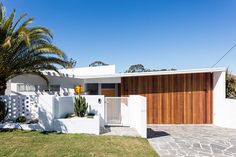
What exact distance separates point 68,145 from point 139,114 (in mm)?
3647

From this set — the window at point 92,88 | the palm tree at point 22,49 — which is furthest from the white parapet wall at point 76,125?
the window at point 92,88

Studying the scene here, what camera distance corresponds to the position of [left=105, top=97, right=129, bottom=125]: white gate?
10.9m

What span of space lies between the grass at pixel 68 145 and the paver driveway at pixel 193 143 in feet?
2.65

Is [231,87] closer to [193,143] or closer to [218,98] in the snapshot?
[218,98]

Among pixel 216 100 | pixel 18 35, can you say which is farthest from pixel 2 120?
pixel 216 100

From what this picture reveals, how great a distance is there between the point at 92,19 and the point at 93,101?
10.6 meters

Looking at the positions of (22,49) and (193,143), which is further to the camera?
(22,49)

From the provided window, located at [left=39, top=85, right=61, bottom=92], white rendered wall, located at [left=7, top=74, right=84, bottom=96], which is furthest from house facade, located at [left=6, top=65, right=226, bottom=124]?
window, located at [left=39, top=85, right=61, bottom=92]

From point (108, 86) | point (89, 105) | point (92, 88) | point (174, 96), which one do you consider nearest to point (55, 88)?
point (92, 88)

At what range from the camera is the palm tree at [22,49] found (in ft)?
31.5

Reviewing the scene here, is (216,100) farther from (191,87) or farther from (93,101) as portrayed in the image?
(93,101)

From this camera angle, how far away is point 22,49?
10.4m

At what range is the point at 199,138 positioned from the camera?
9039 millimetres

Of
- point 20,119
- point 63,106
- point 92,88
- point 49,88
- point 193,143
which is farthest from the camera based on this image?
point 49,88
